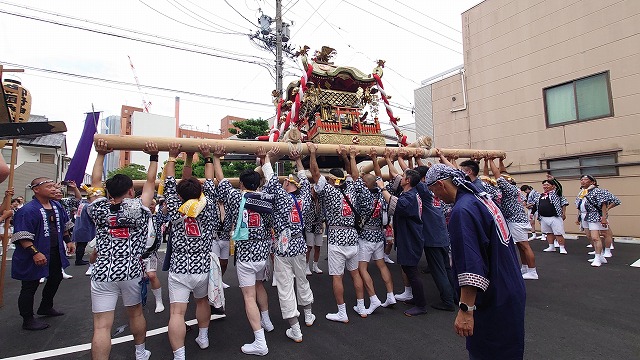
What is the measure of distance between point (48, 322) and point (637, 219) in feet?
47.6

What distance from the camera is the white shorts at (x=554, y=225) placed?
325 inches

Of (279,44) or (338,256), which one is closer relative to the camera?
(338,256)

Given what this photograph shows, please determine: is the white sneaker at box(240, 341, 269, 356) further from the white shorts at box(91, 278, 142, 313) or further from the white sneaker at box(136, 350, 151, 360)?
the white shorts at box(91, 278, 142, 313)

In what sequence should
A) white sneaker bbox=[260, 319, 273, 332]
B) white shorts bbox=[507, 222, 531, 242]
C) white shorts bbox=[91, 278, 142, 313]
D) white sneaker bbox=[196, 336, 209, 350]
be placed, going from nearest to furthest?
1. white shorts bbox=[91, 278, 142, 313]
2. white sneaker bbox=[196, 336, 209, 350]
3. white sneaker bbox=[260, 319, 273, 332]
4. white shorts bbox=[507, 222, 531, 242]

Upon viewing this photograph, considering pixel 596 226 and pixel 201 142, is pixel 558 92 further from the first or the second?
pixel 201 142

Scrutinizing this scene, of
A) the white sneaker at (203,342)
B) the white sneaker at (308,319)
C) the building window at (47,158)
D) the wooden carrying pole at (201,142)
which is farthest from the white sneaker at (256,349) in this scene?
the building window at (47,158)

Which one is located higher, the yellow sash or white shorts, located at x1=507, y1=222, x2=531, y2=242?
the yellow sash

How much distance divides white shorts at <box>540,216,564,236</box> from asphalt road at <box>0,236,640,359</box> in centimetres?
245

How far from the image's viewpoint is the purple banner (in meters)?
3.82

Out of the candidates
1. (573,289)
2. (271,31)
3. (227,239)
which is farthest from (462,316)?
(271,31)

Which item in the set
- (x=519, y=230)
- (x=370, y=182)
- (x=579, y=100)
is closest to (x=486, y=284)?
(x=370, y=182)

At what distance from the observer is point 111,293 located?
3.13 m

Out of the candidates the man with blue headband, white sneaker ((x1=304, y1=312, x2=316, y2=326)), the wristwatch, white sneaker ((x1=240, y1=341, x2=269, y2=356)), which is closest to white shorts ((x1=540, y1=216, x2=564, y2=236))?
white sneaker ((x1=304, y1=312, x2=316, y2=326))

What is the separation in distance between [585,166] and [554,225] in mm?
3845
